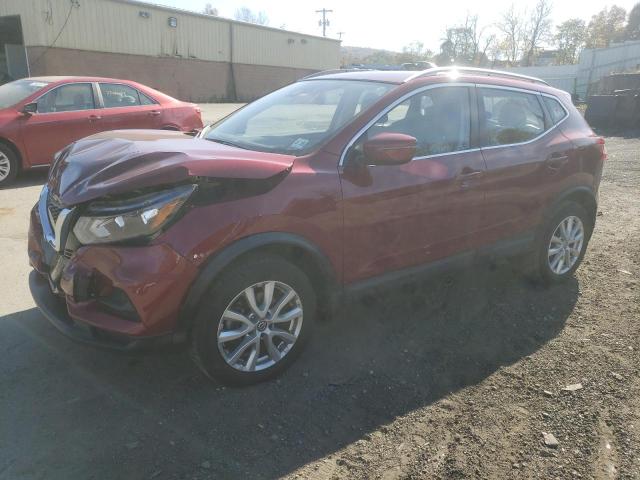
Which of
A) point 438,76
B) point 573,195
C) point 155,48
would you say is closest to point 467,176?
point 438,76

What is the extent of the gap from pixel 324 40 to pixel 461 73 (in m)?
39.6

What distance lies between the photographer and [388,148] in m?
2.98

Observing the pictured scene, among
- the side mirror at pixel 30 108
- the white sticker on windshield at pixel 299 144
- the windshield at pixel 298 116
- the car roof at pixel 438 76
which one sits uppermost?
the car roof at pixel 438 76

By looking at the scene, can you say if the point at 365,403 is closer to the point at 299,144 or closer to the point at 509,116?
the point at 299,144

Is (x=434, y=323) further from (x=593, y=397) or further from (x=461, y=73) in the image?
(x=461, y=73)

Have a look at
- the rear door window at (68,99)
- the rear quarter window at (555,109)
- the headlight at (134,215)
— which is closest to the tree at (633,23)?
the rear door window at (68,99)

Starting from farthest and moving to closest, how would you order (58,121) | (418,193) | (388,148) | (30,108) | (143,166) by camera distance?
1. (58,121)
2. (30,108)
3. (418,193)
4. (388,148)
5. (143,166)

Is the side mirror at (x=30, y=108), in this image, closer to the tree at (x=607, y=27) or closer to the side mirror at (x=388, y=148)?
the side mirror at (x=388, y=148)

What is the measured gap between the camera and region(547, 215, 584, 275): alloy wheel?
451 cm

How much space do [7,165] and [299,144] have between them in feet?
19.9

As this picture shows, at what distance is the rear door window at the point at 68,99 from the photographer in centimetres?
779

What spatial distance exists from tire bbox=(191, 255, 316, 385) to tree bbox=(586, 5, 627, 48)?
245 feet

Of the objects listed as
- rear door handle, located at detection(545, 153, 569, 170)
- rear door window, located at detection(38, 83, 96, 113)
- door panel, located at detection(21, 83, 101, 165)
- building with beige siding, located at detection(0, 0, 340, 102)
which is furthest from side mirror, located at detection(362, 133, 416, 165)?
building with beige siding, located at detection(0, 0, 340, 102)

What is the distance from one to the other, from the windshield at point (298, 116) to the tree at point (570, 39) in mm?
72383
